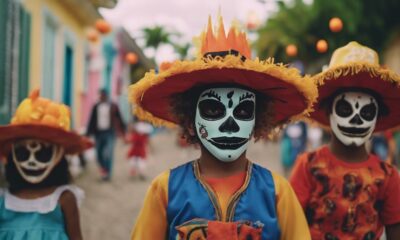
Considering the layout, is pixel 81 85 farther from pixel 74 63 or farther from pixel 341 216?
pixel 341 216

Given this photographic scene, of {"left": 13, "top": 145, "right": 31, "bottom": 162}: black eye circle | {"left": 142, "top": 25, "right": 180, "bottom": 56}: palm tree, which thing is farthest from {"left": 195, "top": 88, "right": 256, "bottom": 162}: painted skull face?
{"left": 142, "top": 25, "right": 180, "bottom": 56}: palm tree

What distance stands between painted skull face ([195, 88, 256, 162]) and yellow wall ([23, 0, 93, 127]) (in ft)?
23.3

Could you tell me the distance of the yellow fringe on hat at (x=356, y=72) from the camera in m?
3.78

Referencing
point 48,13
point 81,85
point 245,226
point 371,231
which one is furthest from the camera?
point 81,85

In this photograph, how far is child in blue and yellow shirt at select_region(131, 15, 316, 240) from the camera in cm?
310

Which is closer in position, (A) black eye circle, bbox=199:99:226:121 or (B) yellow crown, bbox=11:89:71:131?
(A) black eye circle, bbox=199:99:226:121

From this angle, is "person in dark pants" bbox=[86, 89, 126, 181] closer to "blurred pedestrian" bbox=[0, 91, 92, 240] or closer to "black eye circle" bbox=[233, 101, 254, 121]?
"blurred pedestrian" bbox=[0, 91, 92, 240]

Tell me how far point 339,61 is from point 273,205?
→ 1274 mm

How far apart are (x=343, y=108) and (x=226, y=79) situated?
1.12 meters

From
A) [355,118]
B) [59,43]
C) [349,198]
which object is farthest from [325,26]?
[349,198]

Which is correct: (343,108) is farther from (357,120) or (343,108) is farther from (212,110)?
(212,110)

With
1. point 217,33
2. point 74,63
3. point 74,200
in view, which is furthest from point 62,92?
point 217,33

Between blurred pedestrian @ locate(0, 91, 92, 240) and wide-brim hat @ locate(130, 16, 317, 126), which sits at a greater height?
wide-brim hat @ locate(130, 16, 317, 126)

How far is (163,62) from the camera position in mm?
3225
